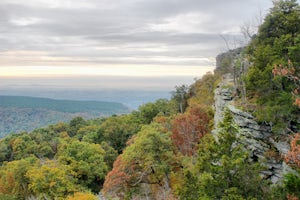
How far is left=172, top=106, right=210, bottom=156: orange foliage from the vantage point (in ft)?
95.1

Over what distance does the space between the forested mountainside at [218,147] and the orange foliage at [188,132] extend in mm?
95

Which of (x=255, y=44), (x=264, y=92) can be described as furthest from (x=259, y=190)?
(x=255, y=44)

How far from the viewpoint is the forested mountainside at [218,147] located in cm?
1329

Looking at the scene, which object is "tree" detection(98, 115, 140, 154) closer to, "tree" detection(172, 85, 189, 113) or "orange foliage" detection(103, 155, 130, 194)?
"tree" detection(172, 85, 189, 113)

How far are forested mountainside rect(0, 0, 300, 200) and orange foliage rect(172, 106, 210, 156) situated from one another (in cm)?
10

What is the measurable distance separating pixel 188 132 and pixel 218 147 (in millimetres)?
15586

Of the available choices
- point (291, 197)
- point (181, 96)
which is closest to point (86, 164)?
point (181, 96)

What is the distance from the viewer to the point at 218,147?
1383 cm

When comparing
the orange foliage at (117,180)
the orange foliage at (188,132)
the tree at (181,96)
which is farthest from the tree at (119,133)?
→ the orange foliage at (117,180)

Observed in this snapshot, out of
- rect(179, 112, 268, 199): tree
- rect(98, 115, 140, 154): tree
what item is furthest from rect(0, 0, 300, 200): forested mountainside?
rect(98, 115, 140, 154): tree

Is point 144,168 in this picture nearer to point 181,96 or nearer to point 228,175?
point 228,175

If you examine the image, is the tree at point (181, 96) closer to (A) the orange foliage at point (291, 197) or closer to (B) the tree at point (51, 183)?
(B) the tree at point (51, 183)

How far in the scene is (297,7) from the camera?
63.0 ft

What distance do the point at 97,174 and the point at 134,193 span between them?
34.2ft
